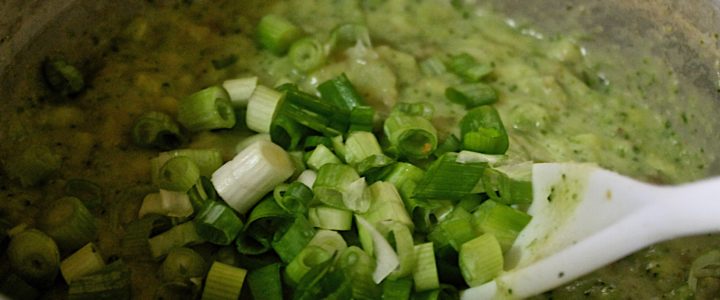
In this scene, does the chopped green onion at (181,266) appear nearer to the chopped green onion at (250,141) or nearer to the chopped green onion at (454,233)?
the chopped green onion at (250,141)

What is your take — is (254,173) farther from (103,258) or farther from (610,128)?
(610,128)

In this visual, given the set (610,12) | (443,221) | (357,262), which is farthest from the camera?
(610,12)

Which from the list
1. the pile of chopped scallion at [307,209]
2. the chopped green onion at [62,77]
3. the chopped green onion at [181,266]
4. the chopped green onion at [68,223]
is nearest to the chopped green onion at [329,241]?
the pile of chopped scallion at [307,209]

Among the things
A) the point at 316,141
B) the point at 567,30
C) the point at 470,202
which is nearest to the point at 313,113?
the point at 316,141

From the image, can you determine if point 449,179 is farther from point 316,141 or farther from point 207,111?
point 207,111

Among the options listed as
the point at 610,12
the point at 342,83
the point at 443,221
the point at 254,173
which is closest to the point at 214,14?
the point at 342,83

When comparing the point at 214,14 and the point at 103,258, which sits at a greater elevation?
the point at 214,14
